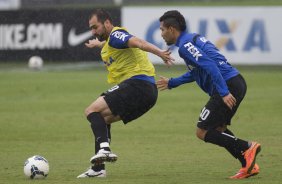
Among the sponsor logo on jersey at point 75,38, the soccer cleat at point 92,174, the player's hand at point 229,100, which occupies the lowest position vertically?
the soccer cleat at point 92,174

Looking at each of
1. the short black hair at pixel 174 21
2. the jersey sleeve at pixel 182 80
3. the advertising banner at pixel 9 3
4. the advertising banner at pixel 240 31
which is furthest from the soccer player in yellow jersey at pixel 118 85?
the advertising banner at pixel 9 3

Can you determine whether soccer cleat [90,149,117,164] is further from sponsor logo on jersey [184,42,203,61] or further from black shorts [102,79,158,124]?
sponsor logo on jersey [184,42,203,61]

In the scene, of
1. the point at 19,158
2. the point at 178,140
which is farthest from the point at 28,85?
the point at 19,158

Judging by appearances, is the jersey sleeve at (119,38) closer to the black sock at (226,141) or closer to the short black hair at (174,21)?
the short black hair at (174,21)

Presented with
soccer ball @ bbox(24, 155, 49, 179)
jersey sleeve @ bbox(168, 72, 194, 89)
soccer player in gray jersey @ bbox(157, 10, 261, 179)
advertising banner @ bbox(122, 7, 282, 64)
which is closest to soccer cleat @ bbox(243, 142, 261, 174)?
soccer player in gray jersey @ bbox(157, 10, 261, 179)

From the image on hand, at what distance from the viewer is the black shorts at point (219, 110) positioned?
1081cm

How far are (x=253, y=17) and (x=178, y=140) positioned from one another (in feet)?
55.6

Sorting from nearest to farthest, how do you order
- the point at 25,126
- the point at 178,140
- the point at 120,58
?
the point at 120,58 → the point at 178,140 → the point at 25,126

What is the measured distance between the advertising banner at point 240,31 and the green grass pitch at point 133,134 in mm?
3384

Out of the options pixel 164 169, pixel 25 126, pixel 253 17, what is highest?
pixel 253 17

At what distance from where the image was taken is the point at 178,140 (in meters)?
15.4

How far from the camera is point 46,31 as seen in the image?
3341 cm

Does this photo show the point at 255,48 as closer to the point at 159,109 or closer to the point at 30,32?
the point at 30,32

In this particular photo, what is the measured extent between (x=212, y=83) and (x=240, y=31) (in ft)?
69.5
